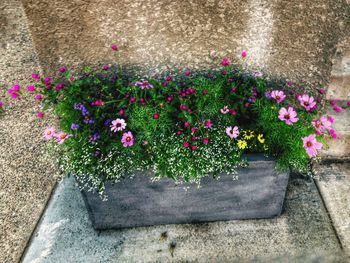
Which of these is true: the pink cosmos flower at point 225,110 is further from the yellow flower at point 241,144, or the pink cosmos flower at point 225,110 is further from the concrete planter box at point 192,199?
the concrete planter box at point 192,199

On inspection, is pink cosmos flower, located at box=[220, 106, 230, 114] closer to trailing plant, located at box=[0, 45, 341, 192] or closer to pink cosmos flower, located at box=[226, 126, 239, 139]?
trailing plant, located at box=[0, 45, 341, 192]

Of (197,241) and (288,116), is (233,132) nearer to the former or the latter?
(288,116)

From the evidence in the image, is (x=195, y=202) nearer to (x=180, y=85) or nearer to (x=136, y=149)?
(x=136, y=149)

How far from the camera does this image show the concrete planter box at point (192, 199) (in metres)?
2.05

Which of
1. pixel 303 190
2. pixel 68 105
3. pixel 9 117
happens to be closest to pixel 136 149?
pixel 68 105

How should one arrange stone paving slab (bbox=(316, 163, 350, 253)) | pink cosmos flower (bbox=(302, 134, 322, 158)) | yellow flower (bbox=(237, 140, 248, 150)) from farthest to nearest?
stone paving slab (bbox=(316, 163, 350, 253)) < yellow flower (bbox=(237, 140, 248, 150)) < pink cosmos flower (bbox=(302, 134, 322, 158))

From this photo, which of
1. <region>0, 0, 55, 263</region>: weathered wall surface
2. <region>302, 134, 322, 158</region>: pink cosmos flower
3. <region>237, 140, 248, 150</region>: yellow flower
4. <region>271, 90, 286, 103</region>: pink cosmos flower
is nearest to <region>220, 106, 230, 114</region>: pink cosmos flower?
<region>237, 140, 248, 150</region>: yellow flower

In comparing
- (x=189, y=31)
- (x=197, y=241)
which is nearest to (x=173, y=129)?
(x=189, y=31)

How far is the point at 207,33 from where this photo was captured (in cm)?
208

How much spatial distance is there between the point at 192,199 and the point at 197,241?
341 millimetres

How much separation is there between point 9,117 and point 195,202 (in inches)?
70.7

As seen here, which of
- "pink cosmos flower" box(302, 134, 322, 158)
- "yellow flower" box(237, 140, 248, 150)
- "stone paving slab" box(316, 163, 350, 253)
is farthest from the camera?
"stone paving slab" box(316, 163, 350, 253)

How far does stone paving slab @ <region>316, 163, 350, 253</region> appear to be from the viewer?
88.5 inches

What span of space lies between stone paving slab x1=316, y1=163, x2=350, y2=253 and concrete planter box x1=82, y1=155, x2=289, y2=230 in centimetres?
49
